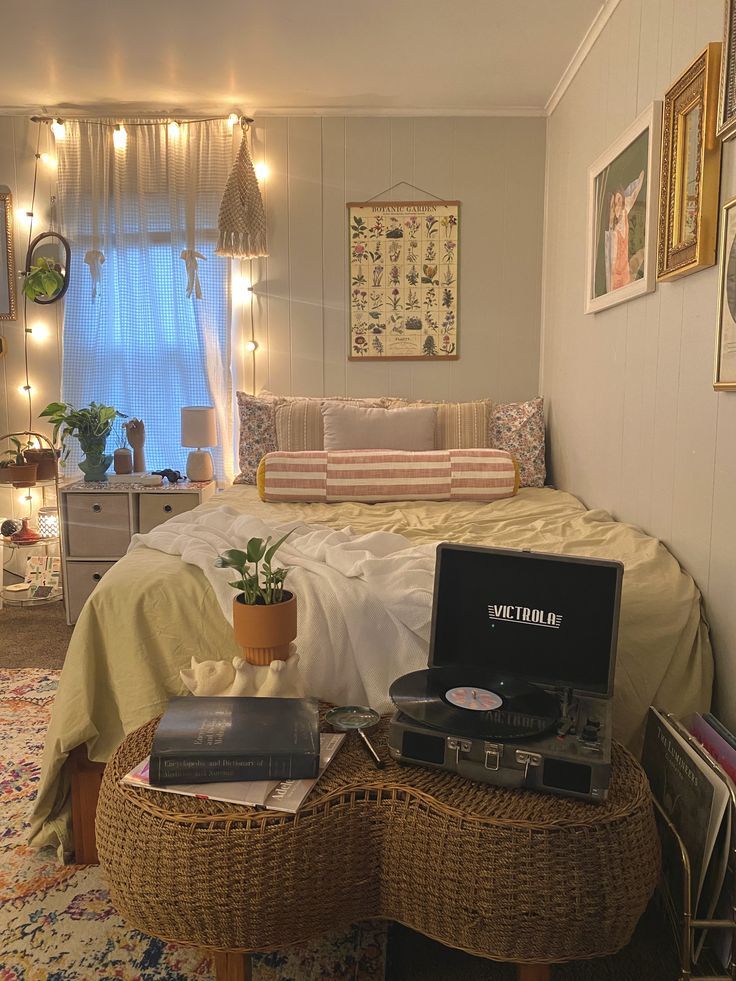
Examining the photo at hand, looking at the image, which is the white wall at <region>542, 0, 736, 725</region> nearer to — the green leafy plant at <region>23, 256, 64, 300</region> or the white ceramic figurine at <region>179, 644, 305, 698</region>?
the white ceramic figurine at <region>179, 644, 305, 698</region>

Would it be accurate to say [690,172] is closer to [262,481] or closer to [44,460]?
[262,481]

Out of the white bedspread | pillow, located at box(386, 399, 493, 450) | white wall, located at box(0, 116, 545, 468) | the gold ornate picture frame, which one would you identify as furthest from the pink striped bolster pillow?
the gold ornate picture frame

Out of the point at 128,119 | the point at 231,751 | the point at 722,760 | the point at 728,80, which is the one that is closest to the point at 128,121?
the point at 128,119

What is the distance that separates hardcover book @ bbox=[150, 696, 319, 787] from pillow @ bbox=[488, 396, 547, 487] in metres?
2.34

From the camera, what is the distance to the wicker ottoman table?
3.85 ft

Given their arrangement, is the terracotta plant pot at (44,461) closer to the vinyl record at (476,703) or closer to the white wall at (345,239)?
the white wall at (345,239)

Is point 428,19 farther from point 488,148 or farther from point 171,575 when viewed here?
point 171,575

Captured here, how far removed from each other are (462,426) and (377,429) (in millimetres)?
405

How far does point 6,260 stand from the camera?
3.91 meters

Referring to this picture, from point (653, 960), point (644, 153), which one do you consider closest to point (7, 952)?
point (653, 960)

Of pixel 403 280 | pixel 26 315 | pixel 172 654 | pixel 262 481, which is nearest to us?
pixel 172 654

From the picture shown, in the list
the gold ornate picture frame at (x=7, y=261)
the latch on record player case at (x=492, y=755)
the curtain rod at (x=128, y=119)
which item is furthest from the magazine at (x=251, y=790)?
the curtain rod at (x=128, y=119)

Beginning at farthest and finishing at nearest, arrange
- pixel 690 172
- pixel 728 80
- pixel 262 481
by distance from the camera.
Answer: pixel 262 481 → pixel 690 172 → pixel 728 80

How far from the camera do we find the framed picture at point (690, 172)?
5.90 ft
